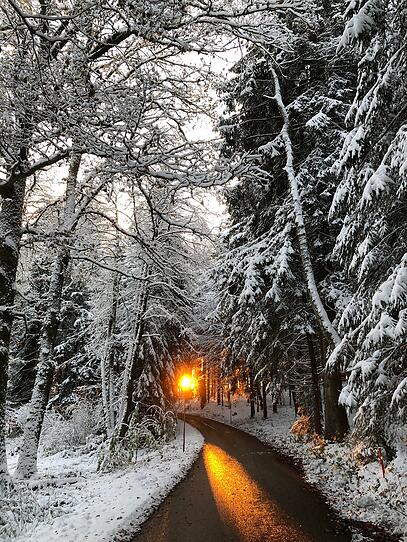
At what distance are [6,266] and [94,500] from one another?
5.08m

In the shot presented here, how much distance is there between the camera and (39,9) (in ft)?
16.2

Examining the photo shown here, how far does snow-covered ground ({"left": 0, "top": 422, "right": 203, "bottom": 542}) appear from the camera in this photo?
5871 millimetres

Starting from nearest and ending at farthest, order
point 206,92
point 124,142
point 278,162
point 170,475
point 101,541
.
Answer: point 124,142 → point 101,541 → point 206,92 → point 170,475 → point 278,162

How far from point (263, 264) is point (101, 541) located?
883 cm

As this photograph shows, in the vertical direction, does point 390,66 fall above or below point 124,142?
above

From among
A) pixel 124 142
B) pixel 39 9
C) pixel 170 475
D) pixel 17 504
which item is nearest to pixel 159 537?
pixel 17 504

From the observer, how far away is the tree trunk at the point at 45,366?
8805mm

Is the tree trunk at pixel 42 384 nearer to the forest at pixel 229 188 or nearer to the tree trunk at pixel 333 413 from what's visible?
the forest at pixel 229 188

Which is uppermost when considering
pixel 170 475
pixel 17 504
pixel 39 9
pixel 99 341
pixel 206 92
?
pixel 39 9

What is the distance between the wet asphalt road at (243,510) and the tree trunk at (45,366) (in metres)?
3.46

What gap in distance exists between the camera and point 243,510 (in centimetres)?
712

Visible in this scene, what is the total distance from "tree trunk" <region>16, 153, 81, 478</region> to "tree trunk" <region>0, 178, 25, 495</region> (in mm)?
1692

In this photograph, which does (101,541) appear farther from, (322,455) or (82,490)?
(322,455)

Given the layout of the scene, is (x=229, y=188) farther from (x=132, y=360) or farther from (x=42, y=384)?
(x=132, y=360)
